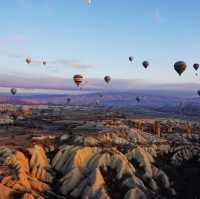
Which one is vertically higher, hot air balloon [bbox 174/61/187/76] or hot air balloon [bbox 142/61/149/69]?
hot air balloon [bbox 142/61/149/69]

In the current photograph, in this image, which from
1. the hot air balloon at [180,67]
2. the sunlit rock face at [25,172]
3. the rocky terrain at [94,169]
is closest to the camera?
the sunlit rock face at [25,172]

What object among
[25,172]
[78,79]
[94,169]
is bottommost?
[94,169]

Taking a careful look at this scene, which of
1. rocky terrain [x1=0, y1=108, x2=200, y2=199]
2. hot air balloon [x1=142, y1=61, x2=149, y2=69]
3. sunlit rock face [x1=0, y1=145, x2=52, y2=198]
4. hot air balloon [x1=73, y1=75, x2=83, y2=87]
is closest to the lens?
sunlit rock face [x1=0, y1=145, x2=52, y2=198]

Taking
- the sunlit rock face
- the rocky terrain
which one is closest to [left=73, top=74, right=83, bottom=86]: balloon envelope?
the rocky terrain

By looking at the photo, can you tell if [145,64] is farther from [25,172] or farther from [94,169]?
[25,172]

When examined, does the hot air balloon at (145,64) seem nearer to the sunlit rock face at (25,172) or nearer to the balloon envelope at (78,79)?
the balloon envelope at (78,79)

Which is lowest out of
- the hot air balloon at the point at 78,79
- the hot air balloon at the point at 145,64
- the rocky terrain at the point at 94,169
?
the rocky terrain at the point at 94,169

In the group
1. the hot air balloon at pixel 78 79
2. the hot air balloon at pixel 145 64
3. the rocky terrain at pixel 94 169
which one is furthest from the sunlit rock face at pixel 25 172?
the hot air balloon at pixel 145 64

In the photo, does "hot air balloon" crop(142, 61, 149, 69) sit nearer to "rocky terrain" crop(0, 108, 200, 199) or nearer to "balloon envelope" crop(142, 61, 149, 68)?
"balloon envelope" crop(142, 61, 149, 68)

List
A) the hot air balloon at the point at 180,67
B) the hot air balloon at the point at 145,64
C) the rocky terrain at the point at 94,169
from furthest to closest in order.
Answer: the hot air balloon at the point at 145,64 < the hot air balloon at the point at 180,67 < the rocky terrain at the point at 94,169

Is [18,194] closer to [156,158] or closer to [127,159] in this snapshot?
[127,159]

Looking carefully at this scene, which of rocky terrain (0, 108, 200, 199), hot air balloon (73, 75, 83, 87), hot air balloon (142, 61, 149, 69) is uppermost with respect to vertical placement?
hot air balloon (142, 61, 149, 69)

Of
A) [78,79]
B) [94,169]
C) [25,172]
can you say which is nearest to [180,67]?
[78,79]

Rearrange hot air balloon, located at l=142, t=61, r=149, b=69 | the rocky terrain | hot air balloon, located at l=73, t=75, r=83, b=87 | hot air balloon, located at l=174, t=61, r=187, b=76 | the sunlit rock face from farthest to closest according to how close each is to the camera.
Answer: hot air balloon, located at l=142, t=61, r=149, b=69, hot air balloon, located at l=73, t=75, r=83, b=87, hot air balloon, located at l=174, t=61, r=187, b=76, the rocky terrain, the sunlit rock face
